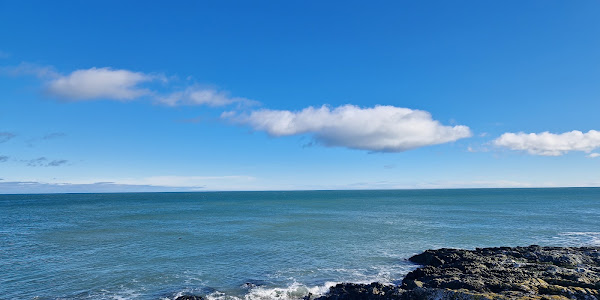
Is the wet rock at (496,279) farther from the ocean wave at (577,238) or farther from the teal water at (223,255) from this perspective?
the ocean wave at (577,238)

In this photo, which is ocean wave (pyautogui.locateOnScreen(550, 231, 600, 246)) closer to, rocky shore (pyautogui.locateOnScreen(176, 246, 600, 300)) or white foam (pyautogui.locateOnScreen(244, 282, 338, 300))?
rocky shore (pyautogui.locateOnScreen(176, 246, 600, 300))

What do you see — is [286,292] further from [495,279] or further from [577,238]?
[577,238]

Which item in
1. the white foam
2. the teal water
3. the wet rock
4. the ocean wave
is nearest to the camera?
the wet rock

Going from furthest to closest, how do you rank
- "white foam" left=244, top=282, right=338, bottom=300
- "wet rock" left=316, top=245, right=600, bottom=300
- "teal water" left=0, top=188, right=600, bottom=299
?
"teal water" left=0, top=188, right=600, bottom=299 → "white foam" left=244, top=282, right=338, bottom=300 → "wet rock" left=316, top=245, right=600, bottom=300

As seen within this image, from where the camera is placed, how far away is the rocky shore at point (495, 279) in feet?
75.5

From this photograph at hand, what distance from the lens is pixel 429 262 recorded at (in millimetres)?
39312

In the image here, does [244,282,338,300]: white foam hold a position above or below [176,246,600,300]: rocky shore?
below

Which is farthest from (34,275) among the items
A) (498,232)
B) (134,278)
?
(498,232)

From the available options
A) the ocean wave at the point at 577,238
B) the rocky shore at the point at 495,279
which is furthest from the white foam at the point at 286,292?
the ocean wave at the point at 577,238

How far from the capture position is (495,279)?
27.1m

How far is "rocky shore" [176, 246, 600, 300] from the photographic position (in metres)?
23.0

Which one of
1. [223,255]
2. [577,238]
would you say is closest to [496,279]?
[223,255]

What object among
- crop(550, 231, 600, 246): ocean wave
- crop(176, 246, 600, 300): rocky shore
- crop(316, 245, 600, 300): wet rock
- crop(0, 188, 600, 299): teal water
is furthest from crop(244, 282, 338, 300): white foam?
crop(550, 231, 600, 246): ocean wave

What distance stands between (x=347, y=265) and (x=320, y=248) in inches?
368
